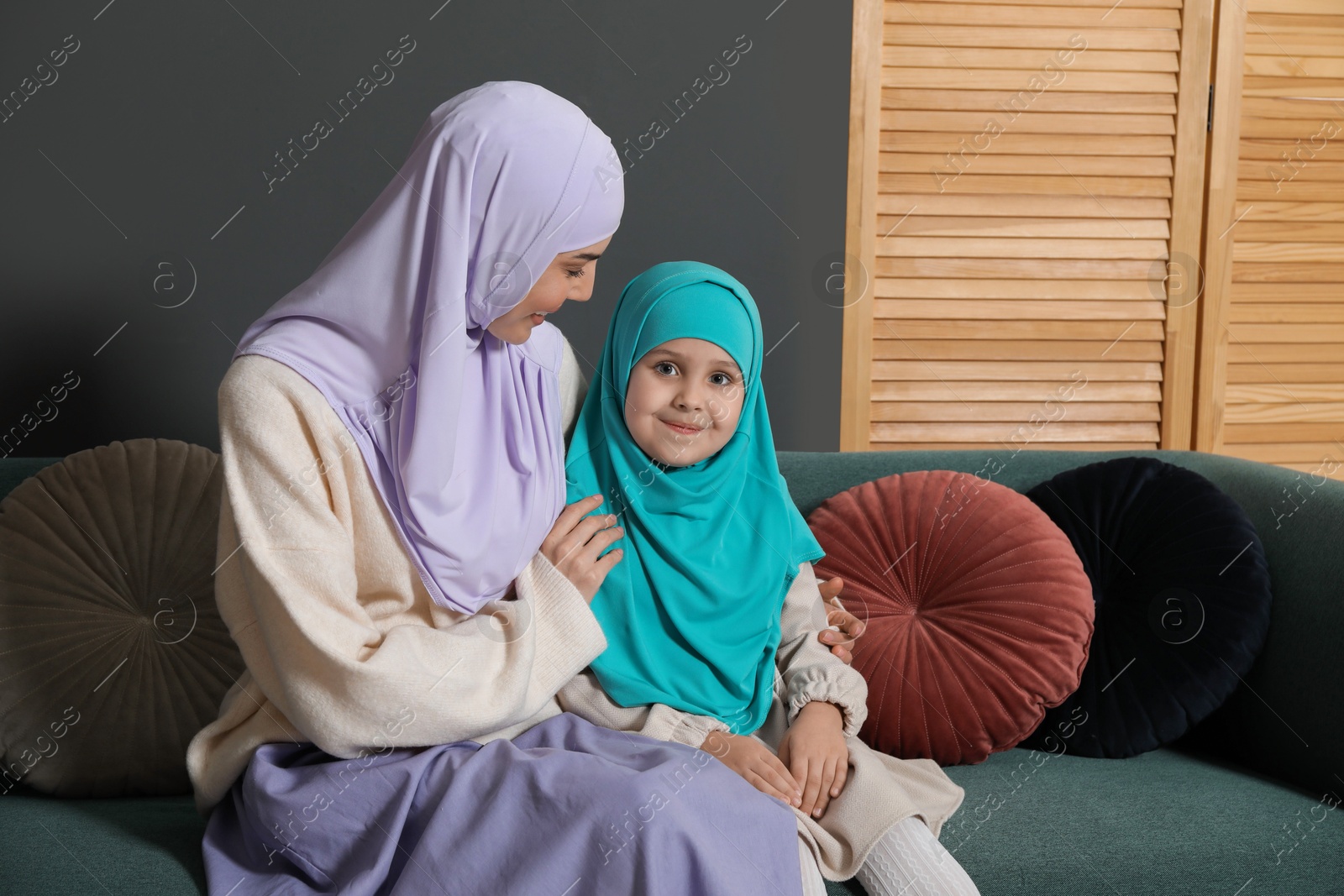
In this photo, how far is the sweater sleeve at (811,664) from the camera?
4.86ft

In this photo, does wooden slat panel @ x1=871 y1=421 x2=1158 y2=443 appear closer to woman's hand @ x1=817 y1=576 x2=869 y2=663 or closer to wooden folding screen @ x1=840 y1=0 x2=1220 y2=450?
wooden folding screen @ x1=840 y1=0 x2=1220 y2=450

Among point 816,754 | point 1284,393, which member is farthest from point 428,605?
point 1284,393

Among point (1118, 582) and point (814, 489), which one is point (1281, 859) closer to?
point (1118, 582)

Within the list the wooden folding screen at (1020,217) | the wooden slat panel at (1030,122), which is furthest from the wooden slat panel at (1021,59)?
the wooden slat panel at (1030,122)

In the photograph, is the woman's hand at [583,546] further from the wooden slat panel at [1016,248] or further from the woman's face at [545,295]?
the wooden slat panel at [1016,248]

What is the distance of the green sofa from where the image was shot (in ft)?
4.36

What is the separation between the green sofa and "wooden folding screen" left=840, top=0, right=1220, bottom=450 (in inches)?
28.6

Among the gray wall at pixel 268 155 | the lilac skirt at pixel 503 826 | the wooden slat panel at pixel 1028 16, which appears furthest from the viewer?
the wooden slat panel at pixel 1028 16

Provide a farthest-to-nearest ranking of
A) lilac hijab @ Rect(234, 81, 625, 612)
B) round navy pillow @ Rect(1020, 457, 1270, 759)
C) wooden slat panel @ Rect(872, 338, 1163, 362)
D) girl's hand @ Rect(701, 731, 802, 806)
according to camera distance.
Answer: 1. wooden slat panel @ Rect(872, 338, 1163, 362)
2. round navy pillow @ Rect(1020, 457, 1270, 759)
3. girl's hand @ Rect(701, 731, 802, 806)
4. lilac hijab @ Rect(234, 81, 625, 612)

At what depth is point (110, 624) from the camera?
1.59 metres

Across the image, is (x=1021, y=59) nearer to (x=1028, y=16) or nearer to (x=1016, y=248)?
(x=1028, y=16)

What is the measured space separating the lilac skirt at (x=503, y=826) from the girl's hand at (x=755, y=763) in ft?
0.20

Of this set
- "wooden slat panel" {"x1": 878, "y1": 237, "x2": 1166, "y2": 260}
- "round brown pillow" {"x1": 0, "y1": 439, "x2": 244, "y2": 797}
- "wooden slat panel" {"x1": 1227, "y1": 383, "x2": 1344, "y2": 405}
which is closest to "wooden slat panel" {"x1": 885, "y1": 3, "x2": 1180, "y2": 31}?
"wooden slat panel" {"x1": 878, "y1": 237, "x2": 1166, "y2": 260}

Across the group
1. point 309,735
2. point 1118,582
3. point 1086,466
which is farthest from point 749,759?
point 1086,466
